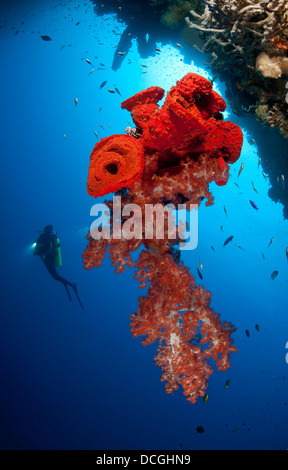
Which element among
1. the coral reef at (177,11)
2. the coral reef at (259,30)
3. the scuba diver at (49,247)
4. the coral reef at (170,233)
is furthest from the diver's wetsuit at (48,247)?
the coral reef at (259,30)

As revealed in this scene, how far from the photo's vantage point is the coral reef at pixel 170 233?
2.84m

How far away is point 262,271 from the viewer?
60781 millimetres

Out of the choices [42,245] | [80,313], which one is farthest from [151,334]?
[80,313]

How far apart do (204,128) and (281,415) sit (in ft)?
188

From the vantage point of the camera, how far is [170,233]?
3.22 metres

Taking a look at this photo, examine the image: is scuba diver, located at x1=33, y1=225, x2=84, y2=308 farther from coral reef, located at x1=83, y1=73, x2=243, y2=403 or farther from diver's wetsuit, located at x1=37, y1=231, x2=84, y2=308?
coral reef, located at x1=83, y1=73, x2=243, y2=403

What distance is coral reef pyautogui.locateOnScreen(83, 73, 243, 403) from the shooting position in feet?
9.32

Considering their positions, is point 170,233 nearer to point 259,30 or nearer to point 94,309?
point 259,30

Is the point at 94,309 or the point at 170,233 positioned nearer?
the point at 170,233

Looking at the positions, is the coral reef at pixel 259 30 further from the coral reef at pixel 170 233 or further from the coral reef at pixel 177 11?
the coral reef at pixel 177 11

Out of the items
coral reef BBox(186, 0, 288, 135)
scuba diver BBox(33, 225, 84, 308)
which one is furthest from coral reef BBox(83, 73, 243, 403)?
scuba diver BBox(33, 225, 84, 308)

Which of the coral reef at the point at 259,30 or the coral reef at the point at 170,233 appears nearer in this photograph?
the coral reef at the point at 170,233

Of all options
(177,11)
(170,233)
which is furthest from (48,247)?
(170,233)
